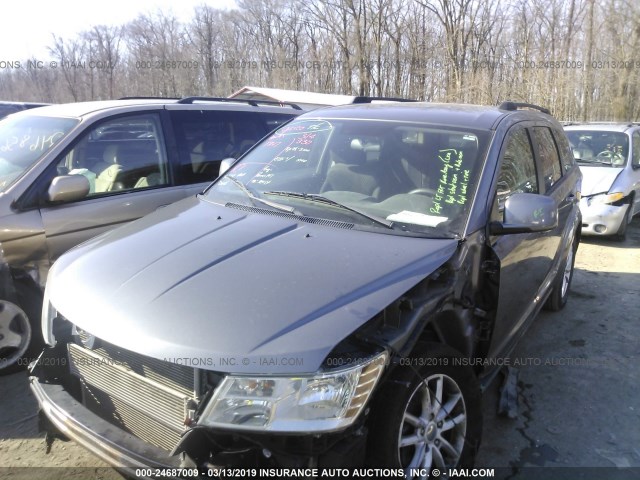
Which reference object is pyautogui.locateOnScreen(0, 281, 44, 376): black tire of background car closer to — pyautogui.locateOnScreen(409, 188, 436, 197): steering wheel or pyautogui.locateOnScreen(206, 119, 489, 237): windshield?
pyautogui.locateOnScreen(206, 119, 489, 237): windshield

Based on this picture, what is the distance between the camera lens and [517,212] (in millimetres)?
2682

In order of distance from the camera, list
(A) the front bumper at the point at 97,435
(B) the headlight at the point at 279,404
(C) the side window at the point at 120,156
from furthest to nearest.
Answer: (C) the side window at the point at 120,156
(A) the front bumper at the point at 97,435
(B) the headlight at the point at 279,404

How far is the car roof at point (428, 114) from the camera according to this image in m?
3.17

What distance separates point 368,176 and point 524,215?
927 mm

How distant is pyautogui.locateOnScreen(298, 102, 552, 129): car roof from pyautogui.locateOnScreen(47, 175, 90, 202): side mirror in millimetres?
1726

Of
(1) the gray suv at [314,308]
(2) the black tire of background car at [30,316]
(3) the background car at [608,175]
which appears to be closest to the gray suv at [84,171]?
(2) the black tire of background car at [30,316]

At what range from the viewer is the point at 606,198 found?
747 cm

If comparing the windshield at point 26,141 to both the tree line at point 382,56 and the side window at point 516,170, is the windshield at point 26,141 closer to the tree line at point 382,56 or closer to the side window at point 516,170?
the side window at point 516,170

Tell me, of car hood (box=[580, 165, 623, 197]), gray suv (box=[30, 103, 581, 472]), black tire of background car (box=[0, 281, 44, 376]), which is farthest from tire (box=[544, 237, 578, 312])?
black tire of background car (box=[0, 281, 44, 376])

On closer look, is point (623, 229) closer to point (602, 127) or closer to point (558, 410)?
point (602, 127)

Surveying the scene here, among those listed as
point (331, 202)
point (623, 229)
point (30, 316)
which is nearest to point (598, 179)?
point (623, 229)

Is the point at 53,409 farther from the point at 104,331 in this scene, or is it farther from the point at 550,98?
the point at 550,98

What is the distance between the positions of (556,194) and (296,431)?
309cm

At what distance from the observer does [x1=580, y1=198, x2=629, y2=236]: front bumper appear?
7426mm
